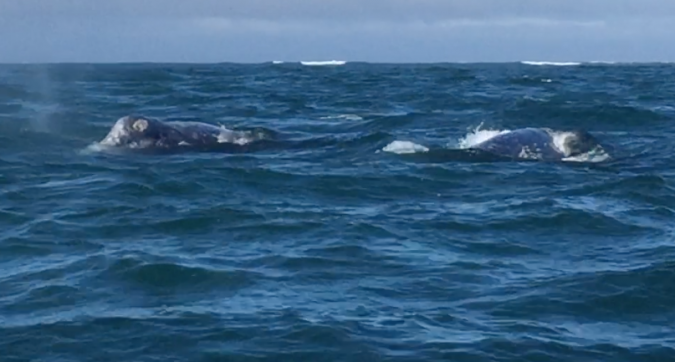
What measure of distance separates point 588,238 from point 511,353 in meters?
5.58

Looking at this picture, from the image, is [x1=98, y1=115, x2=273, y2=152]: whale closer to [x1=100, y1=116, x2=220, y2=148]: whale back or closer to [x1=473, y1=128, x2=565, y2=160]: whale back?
[x1=100, y1=116, x2=220, y2=148]: whale back

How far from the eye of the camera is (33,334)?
11586 millimetres

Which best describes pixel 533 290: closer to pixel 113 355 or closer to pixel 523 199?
pixel 113 355

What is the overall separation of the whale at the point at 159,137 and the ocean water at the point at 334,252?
611 millimetres

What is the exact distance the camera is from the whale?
2527 cm

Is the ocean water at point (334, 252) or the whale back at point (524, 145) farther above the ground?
the whale back at point (524, 145)

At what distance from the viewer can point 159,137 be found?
25.5 m

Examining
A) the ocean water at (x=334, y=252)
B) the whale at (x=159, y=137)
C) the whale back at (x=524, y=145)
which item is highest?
the whale back at (x=524, y=145)

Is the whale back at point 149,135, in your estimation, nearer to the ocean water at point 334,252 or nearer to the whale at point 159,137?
the whale at point 159,137

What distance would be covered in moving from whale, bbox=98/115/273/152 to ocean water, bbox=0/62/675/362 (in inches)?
24.0

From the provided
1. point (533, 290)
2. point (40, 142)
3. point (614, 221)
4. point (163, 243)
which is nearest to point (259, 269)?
point (163, 243)

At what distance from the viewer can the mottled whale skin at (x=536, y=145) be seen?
24.5m

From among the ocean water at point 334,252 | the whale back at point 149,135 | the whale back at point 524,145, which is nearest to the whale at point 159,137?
the whale back at point 149,135

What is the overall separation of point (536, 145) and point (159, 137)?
7.79m
